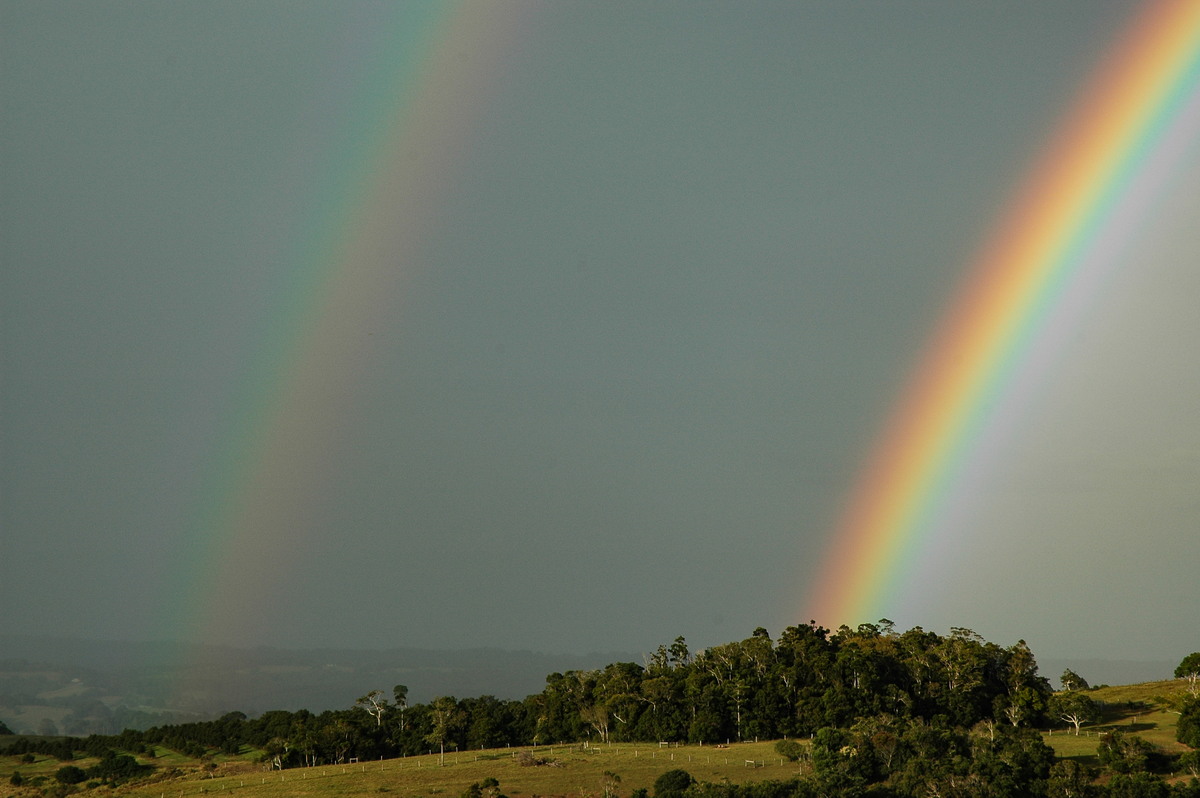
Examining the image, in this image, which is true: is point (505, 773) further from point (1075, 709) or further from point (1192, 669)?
point (1192, 669)

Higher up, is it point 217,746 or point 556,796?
point 217,746

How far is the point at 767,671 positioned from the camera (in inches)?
4938

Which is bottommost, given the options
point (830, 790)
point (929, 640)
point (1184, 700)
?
point (830, 790)

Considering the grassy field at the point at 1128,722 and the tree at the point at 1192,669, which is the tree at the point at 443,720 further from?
the tree at the point at 1192,669

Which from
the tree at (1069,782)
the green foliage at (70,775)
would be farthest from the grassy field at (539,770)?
the tree at (1069,782)

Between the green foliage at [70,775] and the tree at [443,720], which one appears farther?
the tree at [443,720]

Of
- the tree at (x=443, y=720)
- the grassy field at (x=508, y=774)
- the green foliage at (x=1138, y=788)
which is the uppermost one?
the tree at (x=443, y=720)

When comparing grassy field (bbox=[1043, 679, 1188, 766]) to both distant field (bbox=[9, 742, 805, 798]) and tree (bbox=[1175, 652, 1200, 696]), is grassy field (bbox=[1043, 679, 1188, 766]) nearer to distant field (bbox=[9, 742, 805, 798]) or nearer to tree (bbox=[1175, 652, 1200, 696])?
tree (bbox=[1175, 652, 1200, 696])

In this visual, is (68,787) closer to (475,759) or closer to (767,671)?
(475,759)

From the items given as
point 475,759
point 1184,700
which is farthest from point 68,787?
point 1184,700

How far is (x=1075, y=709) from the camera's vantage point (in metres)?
110

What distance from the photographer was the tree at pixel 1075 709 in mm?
110438

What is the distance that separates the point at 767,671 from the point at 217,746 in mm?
70838

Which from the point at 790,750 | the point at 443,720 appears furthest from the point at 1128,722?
the point at 443,720
